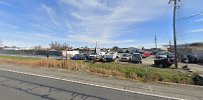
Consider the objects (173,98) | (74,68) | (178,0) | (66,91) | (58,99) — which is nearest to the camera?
(58,99)

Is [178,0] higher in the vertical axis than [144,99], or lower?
higher

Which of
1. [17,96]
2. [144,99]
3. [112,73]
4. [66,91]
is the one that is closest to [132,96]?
[144,99]

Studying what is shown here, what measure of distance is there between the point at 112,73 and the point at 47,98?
10378 millimetres

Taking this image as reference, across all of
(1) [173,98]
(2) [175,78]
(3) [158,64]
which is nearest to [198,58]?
(3) [158,64]

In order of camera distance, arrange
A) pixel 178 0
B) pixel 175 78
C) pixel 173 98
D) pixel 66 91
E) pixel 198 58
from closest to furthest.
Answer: pixel 173 98, pixel 66 91, pixel 175 78, pixel 178 0, pixel 198 58

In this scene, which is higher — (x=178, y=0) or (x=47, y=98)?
(x=178, y=0)

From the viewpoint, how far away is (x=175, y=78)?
18.9m

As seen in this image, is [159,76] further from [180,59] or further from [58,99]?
[180,59]

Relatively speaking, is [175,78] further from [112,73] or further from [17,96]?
[17,96]

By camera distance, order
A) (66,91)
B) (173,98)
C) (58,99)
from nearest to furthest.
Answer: (58,99)
(173,98)
(66,91)

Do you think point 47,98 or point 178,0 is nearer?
point 47,98

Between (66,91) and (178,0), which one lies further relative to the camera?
(178,0)

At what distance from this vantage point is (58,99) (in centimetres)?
959

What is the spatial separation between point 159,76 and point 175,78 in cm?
117
